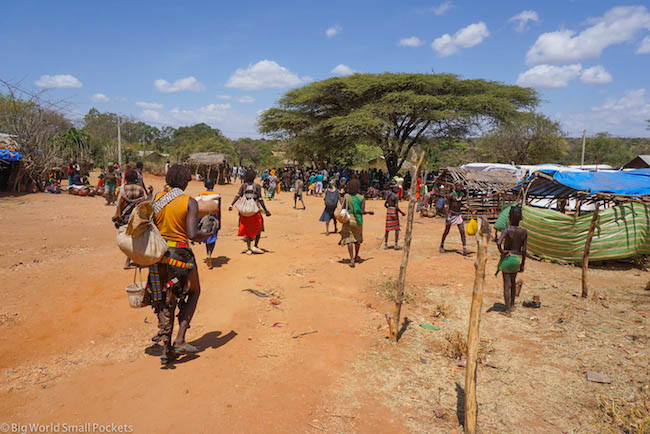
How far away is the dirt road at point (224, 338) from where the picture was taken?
3238 mm

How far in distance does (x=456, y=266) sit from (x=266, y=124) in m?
23.8

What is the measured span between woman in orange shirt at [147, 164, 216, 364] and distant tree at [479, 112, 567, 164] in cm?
3399

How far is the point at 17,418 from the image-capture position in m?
3.05

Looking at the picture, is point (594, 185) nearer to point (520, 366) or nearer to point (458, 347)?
point (520, 366)

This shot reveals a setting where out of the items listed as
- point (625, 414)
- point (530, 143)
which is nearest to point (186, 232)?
point (625, 414)

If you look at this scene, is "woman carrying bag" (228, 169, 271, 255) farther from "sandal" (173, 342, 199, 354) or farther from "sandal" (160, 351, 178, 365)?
"sandal" (160, 351, 178, 365)

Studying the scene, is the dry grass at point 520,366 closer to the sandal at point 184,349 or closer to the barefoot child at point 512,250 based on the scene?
the barefoot child at point 512,250

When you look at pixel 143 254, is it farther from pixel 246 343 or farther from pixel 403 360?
pixel 403 360

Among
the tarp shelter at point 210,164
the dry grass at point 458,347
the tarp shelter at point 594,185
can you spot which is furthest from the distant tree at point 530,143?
the dry grass at point 458,347

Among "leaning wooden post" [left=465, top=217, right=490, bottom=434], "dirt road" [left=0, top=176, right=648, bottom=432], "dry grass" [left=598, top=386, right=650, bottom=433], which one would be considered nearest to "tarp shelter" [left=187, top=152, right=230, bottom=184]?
"dirt road" [left=0, top=176, right=648, bottom=432]

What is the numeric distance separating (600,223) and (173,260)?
9.09m

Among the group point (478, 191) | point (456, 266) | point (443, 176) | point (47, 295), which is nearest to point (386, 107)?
point (443, 176)

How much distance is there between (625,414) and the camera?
3418mm

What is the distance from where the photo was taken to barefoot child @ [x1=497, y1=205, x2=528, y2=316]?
18.4 ft
